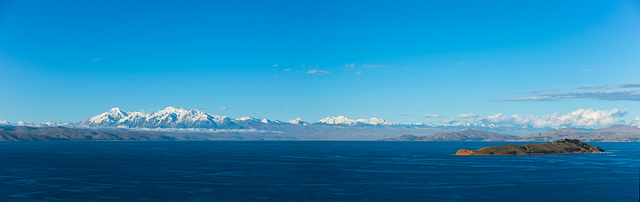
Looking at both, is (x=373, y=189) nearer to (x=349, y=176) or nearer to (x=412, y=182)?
(x=412, y=182)

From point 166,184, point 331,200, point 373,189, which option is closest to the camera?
point 331,200

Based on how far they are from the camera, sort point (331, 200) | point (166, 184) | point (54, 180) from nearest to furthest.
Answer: point (331, 200), point (166, 184), point (54, 180)

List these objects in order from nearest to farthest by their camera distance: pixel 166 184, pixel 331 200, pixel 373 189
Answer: pixel 331 200
pixel 373 189
pixel 166 184

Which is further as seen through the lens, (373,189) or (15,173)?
(15,173)

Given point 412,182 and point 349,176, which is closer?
point 412,182

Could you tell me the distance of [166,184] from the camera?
93.4 metres

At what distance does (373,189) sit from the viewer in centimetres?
8744

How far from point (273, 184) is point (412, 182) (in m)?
24.2

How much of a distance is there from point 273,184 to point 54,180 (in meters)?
39.1

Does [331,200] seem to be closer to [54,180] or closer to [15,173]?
[54,180]

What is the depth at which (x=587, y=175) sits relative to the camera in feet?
382

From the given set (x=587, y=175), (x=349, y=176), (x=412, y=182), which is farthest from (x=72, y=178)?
(x=587, y=175)

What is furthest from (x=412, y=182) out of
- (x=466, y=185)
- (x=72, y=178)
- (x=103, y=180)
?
(x=72, y=178)

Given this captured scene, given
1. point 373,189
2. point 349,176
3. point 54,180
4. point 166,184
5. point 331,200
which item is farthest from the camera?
point 349,176
